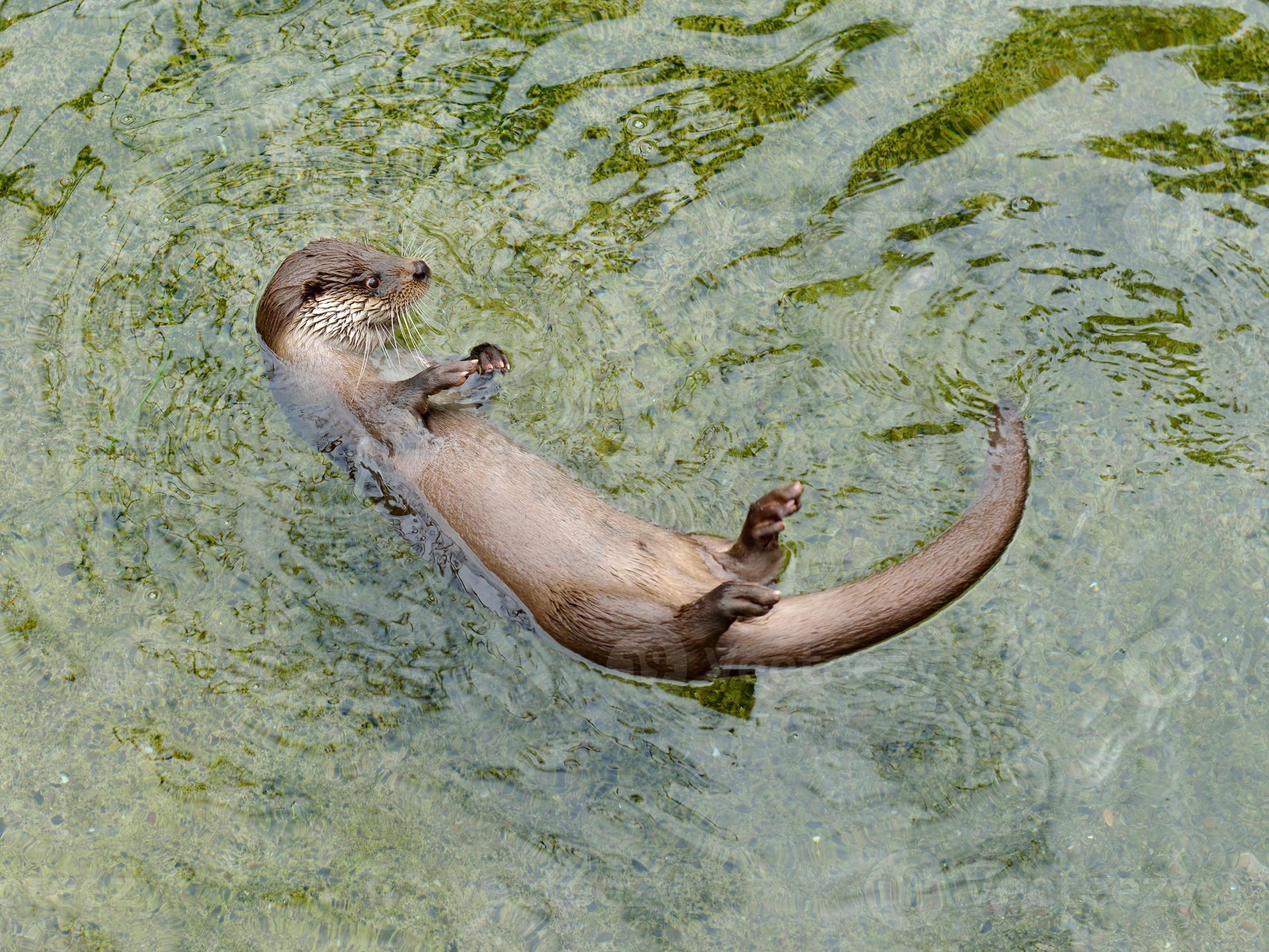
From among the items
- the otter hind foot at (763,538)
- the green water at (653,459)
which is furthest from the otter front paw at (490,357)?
the otter hind foot at (763,538)

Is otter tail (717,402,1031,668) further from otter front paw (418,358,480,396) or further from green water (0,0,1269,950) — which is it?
otter front paw (418,358,480,396)

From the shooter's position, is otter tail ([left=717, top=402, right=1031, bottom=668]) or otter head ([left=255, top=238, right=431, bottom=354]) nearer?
otter tail ([left=717, top=402, right=1031, bottom=668])

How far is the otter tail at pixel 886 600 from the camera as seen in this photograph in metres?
2.27

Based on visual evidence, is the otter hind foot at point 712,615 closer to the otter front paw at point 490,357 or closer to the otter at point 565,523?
the otter at point 565,523

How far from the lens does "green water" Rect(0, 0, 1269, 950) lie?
94.7 inches

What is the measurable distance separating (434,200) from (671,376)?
0.99 m

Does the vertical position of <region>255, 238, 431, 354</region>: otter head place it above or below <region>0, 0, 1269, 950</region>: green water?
above

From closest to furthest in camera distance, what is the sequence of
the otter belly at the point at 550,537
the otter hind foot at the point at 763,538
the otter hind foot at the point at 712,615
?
1. the otter hind foot at the point at 712,615
2. the otter hind foot at the point at 763,538
3. the otter belly at the point at 550,537

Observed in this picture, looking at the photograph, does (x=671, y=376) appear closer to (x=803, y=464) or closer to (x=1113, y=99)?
(x=803, y=464)

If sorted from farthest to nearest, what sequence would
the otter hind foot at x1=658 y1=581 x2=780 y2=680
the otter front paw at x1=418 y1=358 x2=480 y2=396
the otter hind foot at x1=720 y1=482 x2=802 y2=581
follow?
the otter front paw at x1=418 y1=358 x2=480 y2=396, the otter hind foot at x1=720 y1=482 x2=802 y2=581, the otter hind foot at x1=658 y1=581 x2=780 y2=680

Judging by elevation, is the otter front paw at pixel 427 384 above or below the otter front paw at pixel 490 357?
above

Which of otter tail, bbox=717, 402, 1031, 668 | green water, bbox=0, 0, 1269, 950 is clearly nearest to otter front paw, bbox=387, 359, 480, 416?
green water, bbox=0, 0, 1269, 950

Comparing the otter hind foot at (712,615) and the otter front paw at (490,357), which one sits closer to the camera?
the otter hind foot at (712,615)

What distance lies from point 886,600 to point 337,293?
5.47ft
